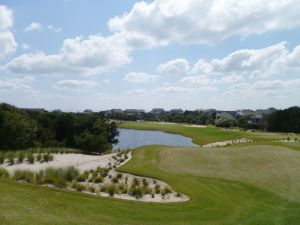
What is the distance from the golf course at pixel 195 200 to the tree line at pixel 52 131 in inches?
878

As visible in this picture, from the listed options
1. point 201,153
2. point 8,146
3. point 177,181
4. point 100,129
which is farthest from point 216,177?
point 100,129

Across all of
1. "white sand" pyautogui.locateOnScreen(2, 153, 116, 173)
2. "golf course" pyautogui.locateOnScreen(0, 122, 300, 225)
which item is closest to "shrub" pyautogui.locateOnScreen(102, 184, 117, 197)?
"golf course" pyautogui.locateOnScreen(0, 122, 300, 225)

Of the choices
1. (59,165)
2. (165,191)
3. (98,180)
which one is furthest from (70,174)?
(59,165)

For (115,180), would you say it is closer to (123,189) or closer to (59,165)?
(123,189)

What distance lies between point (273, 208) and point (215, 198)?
2.14 m

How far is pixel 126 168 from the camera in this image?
2033 cm

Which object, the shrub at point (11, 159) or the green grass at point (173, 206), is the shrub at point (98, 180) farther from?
the shrub at point (11, 159)

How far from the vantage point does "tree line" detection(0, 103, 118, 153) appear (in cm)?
3756

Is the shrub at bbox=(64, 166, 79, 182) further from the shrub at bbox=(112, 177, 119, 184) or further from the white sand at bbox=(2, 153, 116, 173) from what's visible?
the white sand at bbox=(2, 153, 116, 173)

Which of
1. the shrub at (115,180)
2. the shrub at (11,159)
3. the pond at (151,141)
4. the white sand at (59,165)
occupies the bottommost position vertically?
the pond at (151,141)

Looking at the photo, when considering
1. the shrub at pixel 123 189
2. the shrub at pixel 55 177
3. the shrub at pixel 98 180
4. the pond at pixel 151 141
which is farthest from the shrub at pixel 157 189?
the pond at pixel 151 141

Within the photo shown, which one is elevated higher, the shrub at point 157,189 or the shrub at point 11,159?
the shrub at point 157,189

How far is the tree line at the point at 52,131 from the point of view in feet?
123

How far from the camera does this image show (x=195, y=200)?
12375 millimetres
